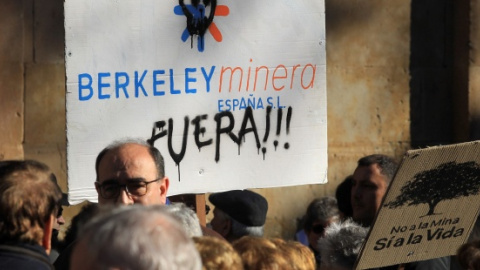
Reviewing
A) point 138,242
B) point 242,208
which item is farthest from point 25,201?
point 242,208

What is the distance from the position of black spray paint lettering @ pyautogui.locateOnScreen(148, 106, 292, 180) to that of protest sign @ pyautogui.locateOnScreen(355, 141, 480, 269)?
0.77 meters

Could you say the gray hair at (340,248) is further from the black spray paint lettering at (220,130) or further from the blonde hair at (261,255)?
the blonde hair at (261,255)

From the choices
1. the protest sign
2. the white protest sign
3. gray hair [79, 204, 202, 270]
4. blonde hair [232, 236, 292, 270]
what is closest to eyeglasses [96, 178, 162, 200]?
the white protest sign

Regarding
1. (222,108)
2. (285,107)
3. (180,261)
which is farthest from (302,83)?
(180,261)

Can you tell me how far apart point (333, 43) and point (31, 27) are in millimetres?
2092

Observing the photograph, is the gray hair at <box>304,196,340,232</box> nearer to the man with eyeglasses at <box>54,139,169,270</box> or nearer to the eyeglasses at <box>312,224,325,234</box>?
the eyeglasses at <box>312,224,325,234</box>

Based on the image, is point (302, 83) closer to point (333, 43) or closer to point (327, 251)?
point (327, 251)

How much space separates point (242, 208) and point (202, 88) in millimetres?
923

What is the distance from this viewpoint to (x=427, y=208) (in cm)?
431

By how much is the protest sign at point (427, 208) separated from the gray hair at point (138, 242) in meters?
2.00

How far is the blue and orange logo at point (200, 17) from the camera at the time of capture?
15.1ft

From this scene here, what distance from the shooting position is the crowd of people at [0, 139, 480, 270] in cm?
207

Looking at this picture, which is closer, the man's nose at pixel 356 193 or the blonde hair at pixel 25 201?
the blonde hair at pixel 25 201

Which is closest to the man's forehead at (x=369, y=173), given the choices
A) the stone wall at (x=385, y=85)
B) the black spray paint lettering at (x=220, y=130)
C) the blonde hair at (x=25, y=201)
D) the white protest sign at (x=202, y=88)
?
the white protest sign at (x=202, y=88)
